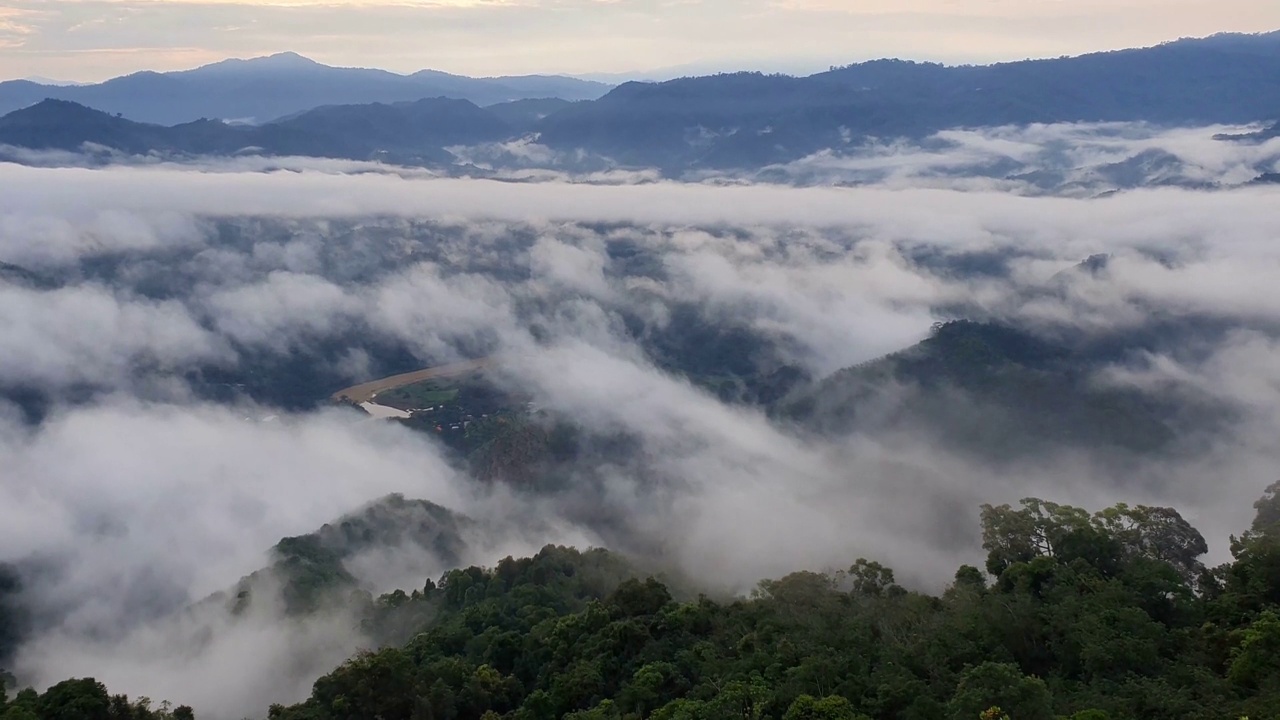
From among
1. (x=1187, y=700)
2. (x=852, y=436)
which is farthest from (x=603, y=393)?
(x=1187, y=700)

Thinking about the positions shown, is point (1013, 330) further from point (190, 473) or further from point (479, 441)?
point (190, 473)

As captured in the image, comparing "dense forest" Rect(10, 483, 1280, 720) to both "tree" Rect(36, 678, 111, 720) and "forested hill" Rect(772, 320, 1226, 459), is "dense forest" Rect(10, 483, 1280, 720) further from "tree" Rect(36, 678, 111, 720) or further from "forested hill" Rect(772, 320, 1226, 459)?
"forested hill" Rect(772, 320, 1226, 459)

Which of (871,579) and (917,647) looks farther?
(871,579)

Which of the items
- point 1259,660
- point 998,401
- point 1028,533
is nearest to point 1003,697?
point 1259,660

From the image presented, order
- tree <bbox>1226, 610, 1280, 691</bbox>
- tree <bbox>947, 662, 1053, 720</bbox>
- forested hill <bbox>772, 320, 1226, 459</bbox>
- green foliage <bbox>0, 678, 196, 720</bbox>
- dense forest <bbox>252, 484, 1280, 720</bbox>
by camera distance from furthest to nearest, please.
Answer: forested hill <bbox>772, 320, 1226, 459</bbox>
green foliage <bbox>0, 678, 196, 720</bbox>
dense forest <bbox>252, 484, 1280, 720</bbox>
tree <bbox>1226, 610, 1280, 691</bbox>
tree <bbox>947, 662, 1053, 720</bbox>

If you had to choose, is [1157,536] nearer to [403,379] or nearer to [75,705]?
[75,705]

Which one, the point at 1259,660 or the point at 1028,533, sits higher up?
the point at 1259,660

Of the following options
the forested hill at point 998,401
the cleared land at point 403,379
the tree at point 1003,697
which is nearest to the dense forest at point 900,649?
the tree at point 1003,697

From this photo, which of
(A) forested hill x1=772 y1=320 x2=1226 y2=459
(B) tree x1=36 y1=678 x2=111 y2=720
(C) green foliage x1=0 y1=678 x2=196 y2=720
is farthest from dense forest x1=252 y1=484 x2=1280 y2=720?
(A) forested hill x1=772 y1=320 x2=1226 y2=459
